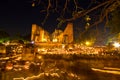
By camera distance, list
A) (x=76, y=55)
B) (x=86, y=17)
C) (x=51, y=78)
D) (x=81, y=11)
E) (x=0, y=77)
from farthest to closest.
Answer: (x=76, y=55) → (x=0, y=77) → (x=51, y=78) → (x=86, y=17) → (x=81, y=11)

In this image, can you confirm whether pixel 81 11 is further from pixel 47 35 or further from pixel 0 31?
pixel 0 31

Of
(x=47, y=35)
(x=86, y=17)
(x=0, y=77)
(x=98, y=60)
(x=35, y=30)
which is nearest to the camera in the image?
(x=86, y=17)

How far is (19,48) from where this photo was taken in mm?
25594

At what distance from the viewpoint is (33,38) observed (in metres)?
47.8

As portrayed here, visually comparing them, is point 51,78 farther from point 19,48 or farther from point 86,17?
point 19,48

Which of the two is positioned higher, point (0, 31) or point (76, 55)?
point (0, 31)

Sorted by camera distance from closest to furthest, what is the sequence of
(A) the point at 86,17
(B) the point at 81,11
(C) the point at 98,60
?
(B) the point at 81,11, (A) the point at 86,17, (C) the point at 98,60

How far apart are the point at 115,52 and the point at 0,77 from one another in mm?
13796

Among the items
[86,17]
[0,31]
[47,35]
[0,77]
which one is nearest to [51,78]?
[0,77]

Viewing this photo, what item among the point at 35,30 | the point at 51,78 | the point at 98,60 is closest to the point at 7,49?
the point at 98,60

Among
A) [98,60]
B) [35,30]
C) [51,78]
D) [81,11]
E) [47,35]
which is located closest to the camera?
[81,11]

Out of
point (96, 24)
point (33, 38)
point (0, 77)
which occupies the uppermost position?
point (33, 38)

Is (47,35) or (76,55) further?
(47,35)

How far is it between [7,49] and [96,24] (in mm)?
22814
